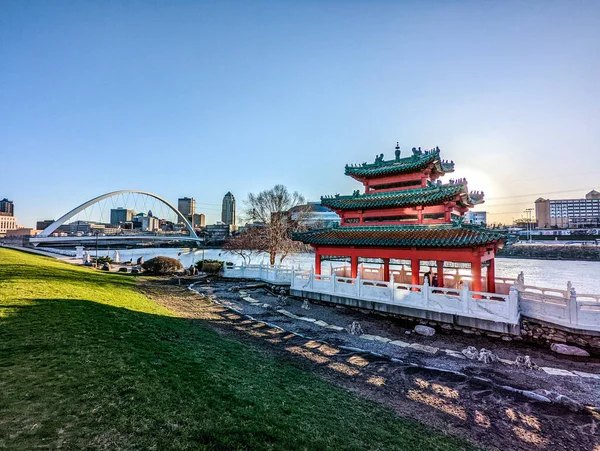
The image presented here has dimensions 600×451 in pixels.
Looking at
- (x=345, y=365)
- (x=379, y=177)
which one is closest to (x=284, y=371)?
(x=345, y=365)

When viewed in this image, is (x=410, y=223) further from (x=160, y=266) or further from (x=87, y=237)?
(x=87, y=237)

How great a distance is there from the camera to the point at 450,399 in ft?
22.5

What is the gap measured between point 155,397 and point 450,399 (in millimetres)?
6613

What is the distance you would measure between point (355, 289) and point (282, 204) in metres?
20.3

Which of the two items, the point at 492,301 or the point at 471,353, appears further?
the point at 492,301

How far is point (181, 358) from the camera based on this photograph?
22.3ft

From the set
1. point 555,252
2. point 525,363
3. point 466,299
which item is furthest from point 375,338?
point 555,252

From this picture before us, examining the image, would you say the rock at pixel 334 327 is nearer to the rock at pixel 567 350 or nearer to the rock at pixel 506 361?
the rock at pixel 506 361

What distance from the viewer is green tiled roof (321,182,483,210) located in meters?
14.1

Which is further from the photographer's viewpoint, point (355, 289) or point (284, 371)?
point (355, 289)

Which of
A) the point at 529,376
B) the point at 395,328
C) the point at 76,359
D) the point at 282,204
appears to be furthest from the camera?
the point at 282,204

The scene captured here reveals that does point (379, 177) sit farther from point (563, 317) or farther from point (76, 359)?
point (76, 359)

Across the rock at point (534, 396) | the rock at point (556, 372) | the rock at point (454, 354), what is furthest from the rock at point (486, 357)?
the rock at point (534, 396)

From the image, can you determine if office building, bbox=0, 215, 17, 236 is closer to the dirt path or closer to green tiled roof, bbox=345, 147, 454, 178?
green tiled roof, bbox=345, 147, 454, 178
